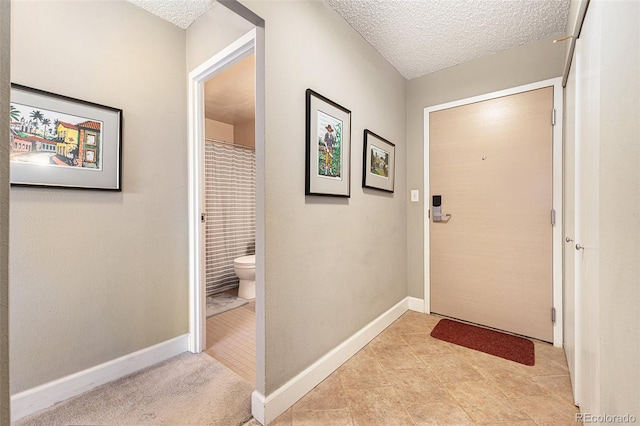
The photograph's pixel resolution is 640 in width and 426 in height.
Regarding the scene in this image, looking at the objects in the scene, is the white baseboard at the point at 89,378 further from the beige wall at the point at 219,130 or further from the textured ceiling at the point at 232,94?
the beige wall at the point at 219,130

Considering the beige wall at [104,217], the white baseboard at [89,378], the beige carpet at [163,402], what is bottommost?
the beige carpet at [163,402]

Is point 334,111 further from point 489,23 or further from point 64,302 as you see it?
point 64,302

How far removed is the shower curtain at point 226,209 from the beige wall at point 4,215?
9.32ft

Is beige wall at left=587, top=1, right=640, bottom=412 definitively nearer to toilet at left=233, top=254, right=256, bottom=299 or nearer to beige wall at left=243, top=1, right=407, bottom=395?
beige wall at left=243, top=1, right=407, bottom=395

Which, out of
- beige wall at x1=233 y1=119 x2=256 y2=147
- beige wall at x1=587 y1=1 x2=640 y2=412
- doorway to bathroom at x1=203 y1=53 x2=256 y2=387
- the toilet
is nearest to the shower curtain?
doorway to bathroom at x1=203 y1=53 x2=256 y2=387

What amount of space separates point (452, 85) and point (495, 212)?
1238 mm

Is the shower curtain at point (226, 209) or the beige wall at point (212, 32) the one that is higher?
the beige wall at point (212, 32)

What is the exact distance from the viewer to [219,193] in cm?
352

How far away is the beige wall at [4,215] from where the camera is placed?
530mm

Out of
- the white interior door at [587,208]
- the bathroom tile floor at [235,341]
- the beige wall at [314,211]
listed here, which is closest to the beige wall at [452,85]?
the beige wall at [314,211]

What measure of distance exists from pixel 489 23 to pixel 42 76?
2831 mm

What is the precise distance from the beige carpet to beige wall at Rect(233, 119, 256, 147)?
3276 millimetres

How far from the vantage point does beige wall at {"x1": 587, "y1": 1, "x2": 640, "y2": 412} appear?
68cm

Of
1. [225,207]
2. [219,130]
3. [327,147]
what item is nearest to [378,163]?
[327,147]
